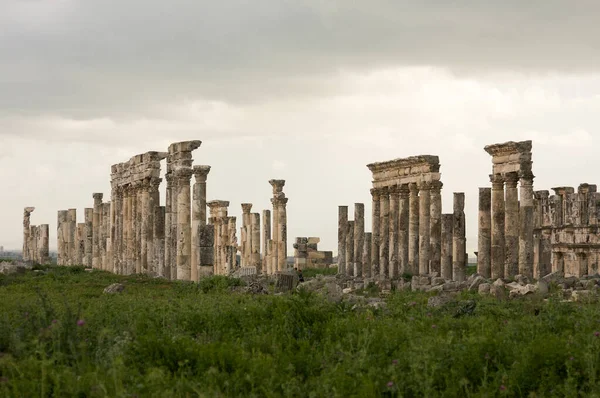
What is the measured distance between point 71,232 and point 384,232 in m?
23.4

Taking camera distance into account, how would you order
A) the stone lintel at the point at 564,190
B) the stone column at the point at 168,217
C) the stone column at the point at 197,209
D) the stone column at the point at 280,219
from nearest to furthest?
the stone column at the point at 197,209, the stone column at the point at 168,217, the stone lintel at the point at 564,190, the stone column at the point at 280,219

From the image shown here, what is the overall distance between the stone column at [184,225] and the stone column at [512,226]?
12.6 m

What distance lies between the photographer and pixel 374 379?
40.3 feet

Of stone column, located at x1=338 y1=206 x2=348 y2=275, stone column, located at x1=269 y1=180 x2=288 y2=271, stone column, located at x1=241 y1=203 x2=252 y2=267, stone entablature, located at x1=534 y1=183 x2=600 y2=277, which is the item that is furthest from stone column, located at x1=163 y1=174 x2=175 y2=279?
stone column, located at x1=241 y1=203 x2=252 y2=267

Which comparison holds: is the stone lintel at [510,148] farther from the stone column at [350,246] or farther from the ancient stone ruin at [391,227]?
the stone column at [350,246]

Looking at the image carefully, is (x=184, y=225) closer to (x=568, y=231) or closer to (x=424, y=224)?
(x=424, y=224)

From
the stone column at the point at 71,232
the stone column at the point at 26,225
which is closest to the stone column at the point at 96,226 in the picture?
the stone column at the point at 71,232

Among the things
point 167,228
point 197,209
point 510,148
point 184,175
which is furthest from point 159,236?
point 510,148

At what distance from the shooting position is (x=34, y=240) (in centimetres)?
7088

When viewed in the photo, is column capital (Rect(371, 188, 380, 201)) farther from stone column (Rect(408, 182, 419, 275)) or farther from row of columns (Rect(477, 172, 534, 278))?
row of columns (Rect(477, 172, 534, 278))

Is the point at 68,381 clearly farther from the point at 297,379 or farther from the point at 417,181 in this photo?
the point at 417,181

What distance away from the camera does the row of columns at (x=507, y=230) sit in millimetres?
36062

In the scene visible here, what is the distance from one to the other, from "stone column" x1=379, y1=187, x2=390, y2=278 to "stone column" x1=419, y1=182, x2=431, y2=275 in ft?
12.0

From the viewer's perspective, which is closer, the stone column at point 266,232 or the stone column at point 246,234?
the stone column at point 266,232
